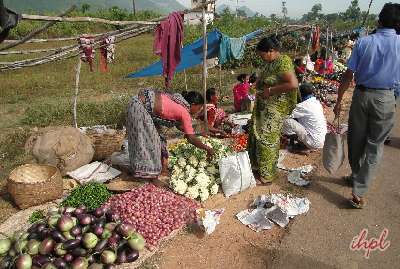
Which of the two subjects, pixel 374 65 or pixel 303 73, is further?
pixel 303 73

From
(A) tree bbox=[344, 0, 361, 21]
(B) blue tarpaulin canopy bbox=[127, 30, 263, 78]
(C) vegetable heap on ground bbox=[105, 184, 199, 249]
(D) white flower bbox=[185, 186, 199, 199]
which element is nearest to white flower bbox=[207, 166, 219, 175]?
(D) white flower bbox=[185, 186, 199, 199]

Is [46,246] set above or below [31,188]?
below

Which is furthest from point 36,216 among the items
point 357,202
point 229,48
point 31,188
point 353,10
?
point 353,10

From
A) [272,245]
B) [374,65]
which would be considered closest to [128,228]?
[272,245]

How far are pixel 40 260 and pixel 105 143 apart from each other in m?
2.76

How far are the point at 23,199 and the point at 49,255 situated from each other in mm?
1348

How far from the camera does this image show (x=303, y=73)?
32.4ft

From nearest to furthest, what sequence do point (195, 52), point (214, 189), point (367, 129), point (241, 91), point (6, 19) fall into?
point (6, 19) → point (367, 129) → point (214, 189) → point (195, 52) → point (241, 91)

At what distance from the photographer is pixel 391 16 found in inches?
148

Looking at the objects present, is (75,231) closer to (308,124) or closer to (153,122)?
(153,122)

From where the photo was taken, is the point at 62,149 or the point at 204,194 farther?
the point at 62,149

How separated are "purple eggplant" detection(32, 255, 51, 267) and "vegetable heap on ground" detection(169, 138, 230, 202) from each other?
5.70 feet

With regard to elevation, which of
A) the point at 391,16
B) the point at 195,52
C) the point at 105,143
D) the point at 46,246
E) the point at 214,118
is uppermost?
the point at 391,16

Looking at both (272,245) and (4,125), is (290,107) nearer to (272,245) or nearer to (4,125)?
(272,245)
